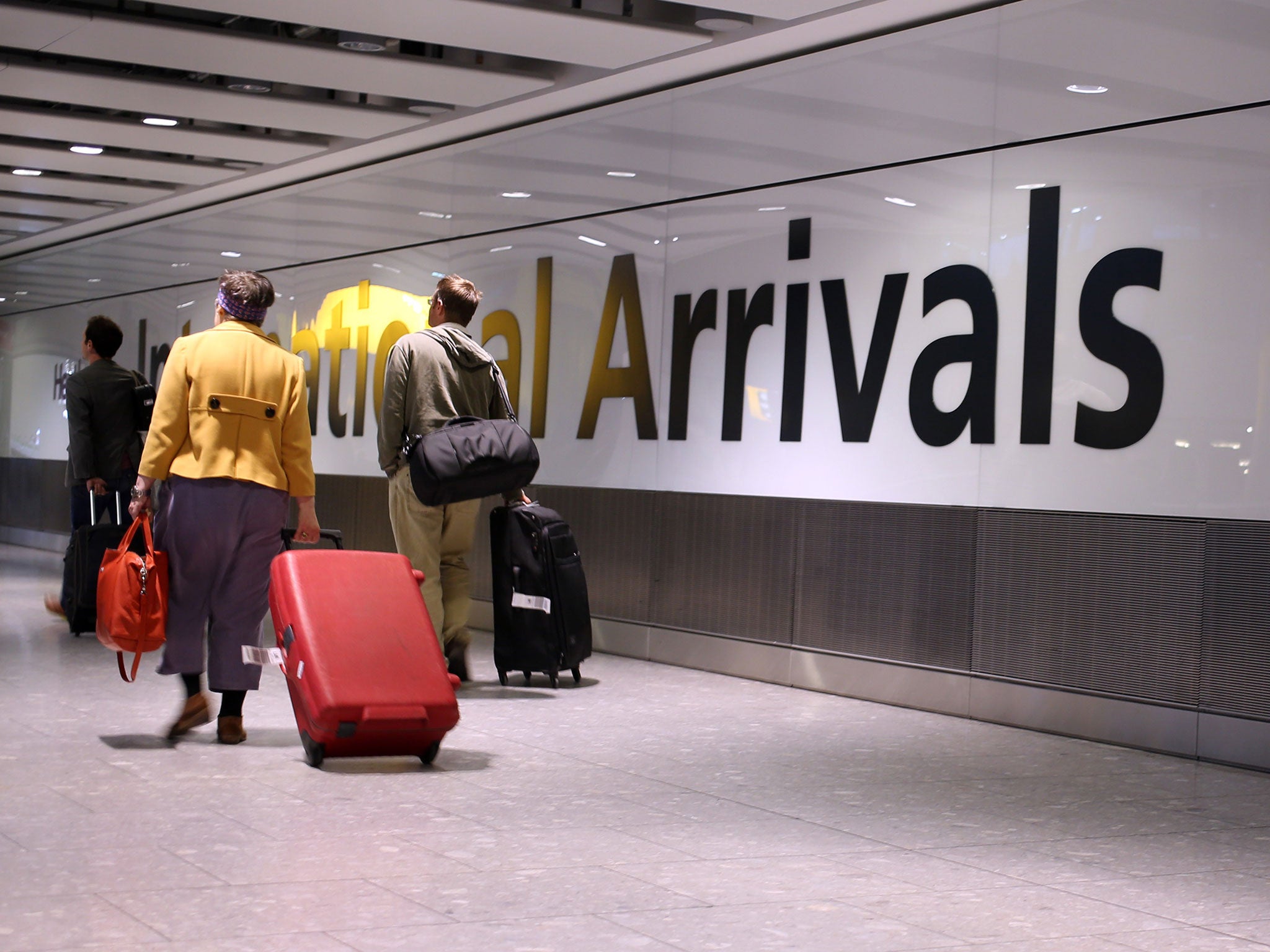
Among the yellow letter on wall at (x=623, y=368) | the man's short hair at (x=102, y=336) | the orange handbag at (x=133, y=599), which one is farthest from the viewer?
the yellow letter on wall at (x=623, y=368)

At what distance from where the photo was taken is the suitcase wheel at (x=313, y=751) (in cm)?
520

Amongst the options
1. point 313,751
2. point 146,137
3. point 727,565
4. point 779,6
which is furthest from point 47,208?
point 313,751

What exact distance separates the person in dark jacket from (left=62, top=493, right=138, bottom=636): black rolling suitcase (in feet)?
0.34

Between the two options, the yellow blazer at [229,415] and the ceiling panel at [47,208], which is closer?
the yellow blazer at [229,415]

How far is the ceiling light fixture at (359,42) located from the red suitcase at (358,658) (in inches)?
185

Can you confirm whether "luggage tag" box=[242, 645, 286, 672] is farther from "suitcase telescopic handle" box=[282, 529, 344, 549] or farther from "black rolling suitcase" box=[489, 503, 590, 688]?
"black rolling suitcase" box=[489, 503, 590, 688]

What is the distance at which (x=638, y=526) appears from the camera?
949 cm

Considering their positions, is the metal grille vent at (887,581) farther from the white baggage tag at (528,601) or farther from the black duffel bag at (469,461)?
the black duffel bag at (469,461)

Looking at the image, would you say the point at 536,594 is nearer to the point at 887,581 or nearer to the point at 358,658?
the point at 887,581

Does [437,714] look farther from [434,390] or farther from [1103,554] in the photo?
[1103,554]

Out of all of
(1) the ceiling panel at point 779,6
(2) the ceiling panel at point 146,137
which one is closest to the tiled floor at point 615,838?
(1) the ceiling panel at point 779,6

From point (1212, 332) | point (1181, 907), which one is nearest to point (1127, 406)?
point (1212, 332)

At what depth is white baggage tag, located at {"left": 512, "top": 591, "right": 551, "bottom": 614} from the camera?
7.23 meters

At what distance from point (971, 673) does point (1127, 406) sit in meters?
1.52
